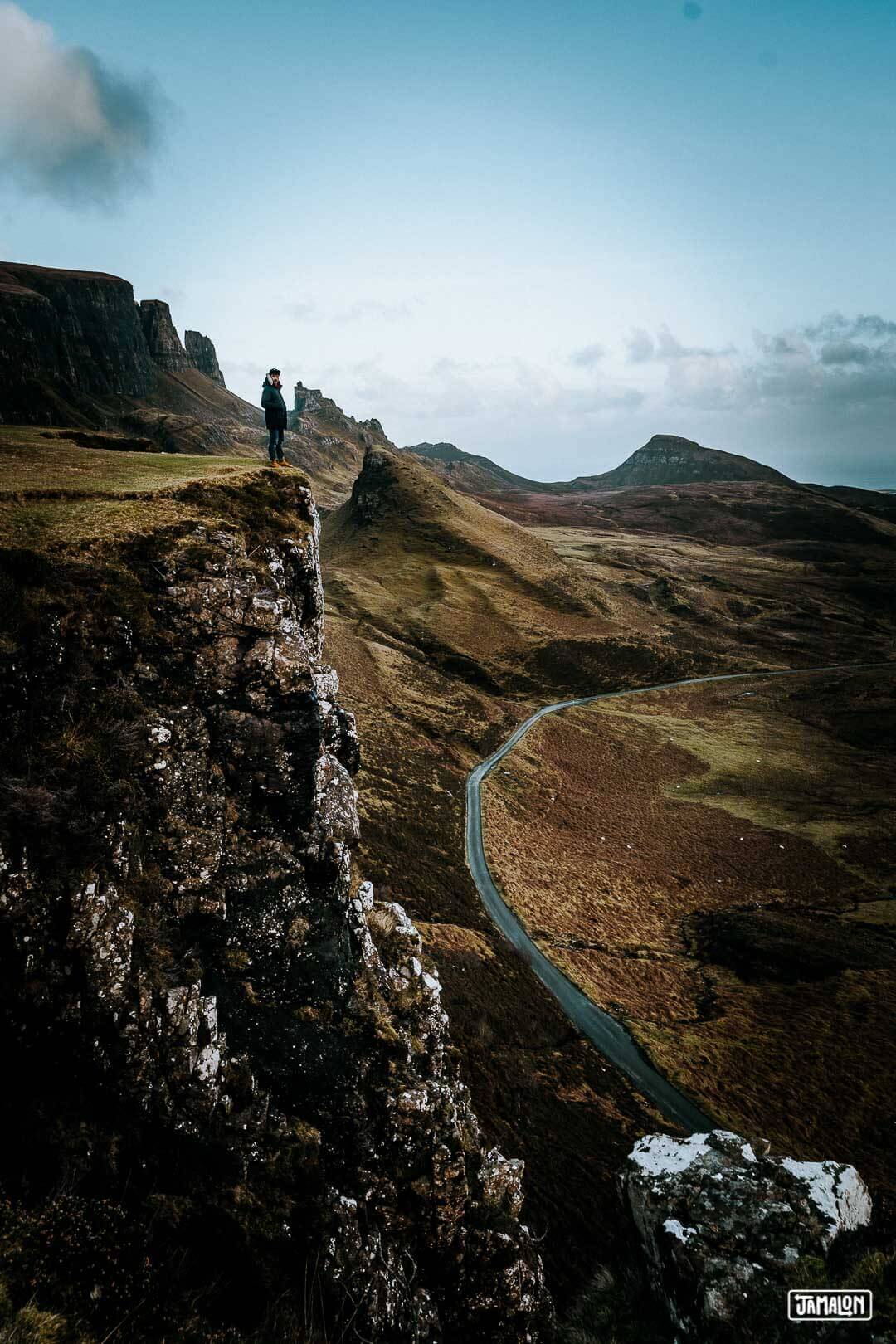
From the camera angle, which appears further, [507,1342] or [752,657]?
[752,657]

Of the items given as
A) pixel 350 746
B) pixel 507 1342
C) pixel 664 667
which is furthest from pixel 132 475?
pixel 664 667

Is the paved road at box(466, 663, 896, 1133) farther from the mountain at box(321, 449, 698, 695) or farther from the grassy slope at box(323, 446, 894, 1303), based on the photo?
the mountain at box(321, 449, 698, 695)

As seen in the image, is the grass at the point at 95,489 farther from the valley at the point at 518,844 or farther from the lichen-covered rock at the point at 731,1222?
the lichen-covered rock at the point at 731,1222

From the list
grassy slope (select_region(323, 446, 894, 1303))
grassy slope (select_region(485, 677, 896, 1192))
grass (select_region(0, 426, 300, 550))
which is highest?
grass (select_region(0, 426, 300, 550))

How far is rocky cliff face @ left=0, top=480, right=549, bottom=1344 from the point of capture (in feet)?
36.9

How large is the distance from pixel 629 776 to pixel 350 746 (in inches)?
2482

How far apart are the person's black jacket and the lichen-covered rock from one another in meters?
30.1

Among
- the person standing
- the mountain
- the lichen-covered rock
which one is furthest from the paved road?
the mountain

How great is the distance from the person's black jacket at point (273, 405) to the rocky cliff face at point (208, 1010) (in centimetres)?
829

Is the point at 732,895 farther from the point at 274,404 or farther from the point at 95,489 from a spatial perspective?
the point at 95,489

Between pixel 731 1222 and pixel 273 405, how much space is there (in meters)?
31.4

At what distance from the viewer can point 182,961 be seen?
14.1 metres

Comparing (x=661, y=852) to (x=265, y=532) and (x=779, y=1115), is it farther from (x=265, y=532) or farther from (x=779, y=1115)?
(x=265, y=532)

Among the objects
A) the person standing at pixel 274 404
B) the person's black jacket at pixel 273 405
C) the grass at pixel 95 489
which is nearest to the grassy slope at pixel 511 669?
the grass at pixel 95 489
